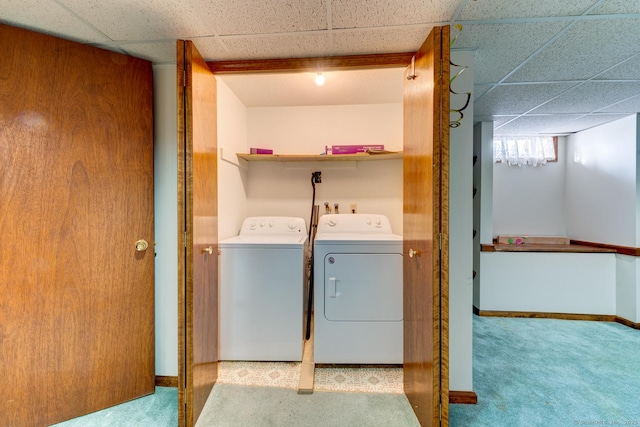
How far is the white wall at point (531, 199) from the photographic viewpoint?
10.8ft

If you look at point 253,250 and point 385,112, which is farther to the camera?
point 385,112

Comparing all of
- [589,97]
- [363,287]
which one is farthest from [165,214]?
[589,97]

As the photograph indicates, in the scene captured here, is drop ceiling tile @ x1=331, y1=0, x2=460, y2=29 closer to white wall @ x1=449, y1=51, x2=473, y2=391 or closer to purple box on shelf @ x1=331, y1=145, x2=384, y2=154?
white wall @ x1=449, y1=51, x2=473, y2=391

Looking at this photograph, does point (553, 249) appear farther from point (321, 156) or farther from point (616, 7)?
point (321, 156)

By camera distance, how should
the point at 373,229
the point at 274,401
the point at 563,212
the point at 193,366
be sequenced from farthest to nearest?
the point at 563,212 < the point at 373,229 < the point at 274,401 < the point at 193,366

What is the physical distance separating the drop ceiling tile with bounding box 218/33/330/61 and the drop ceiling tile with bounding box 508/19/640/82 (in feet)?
4.63

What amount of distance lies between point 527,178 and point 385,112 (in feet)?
7.95

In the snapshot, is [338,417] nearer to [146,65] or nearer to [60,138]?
[60,138]

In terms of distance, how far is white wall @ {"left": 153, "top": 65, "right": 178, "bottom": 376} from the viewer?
1.70 m

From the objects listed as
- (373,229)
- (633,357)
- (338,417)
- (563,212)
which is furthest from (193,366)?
(563,212)

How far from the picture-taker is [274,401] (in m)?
1.58

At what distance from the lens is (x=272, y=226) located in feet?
7.73

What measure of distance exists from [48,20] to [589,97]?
3.98 m

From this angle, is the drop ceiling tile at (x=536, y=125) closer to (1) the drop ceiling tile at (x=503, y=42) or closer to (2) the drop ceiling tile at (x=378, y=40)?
(1) the drop ceiling tile at (x=503, y=42)
